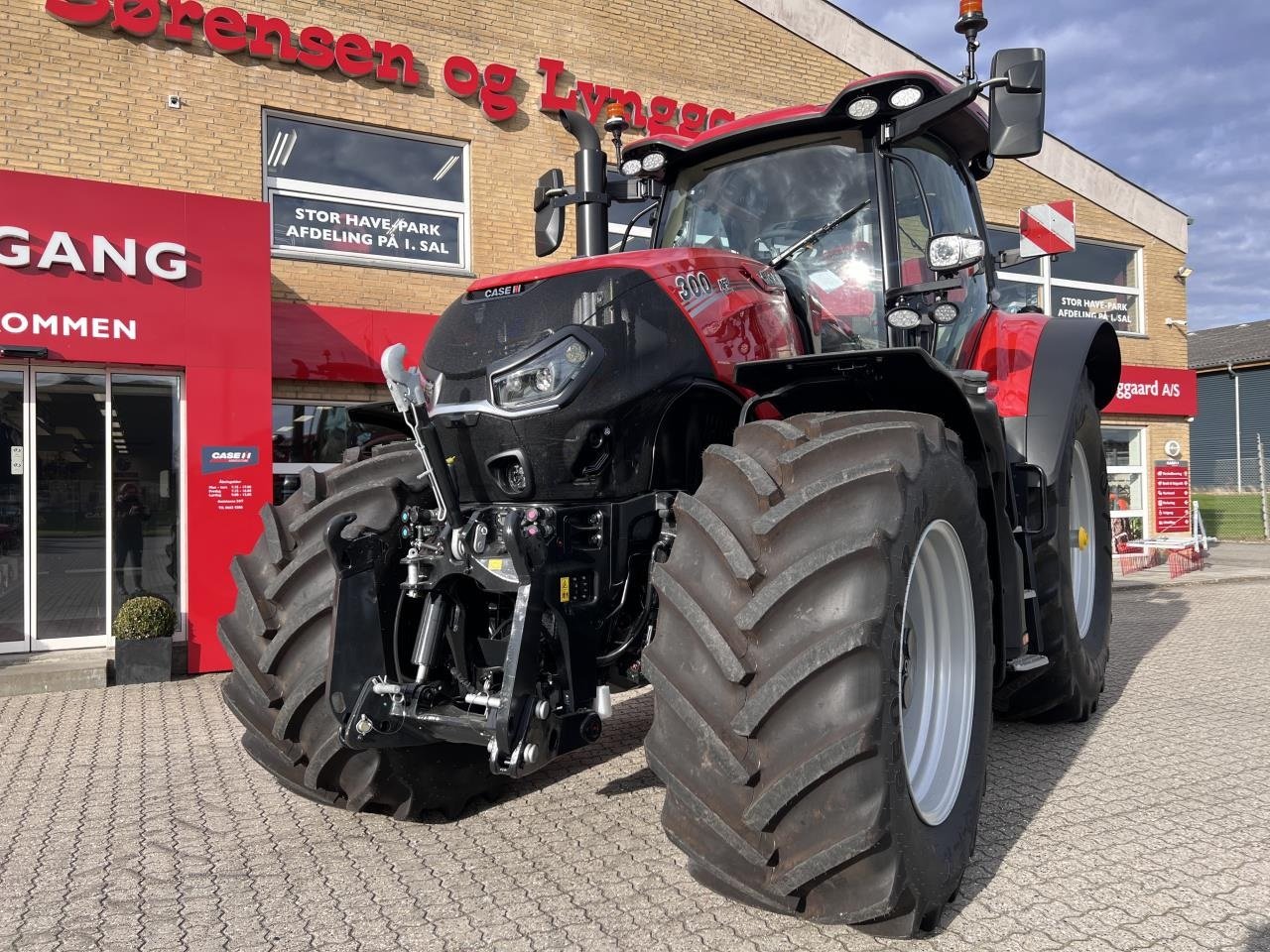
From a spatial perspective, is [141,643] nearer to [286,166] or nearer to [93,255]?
[93,255]

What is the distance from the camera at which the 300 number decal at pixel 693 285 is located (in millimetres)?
3438

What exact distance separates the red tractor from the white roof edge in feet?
27.3

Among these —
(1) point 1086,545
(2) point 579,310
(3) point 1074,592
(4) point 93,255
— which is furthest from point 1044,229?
(4) point 93,255

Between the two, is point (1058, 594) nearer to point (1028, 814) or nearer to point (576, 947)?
point (1028, 814)

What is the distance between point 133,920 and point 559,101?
961 cm

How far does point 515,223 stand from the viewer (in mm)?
10734

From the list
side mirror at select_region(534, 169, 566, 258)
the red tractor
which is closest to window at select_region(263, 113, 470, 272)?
side mirror at select_region(534, 169, 566, 258)

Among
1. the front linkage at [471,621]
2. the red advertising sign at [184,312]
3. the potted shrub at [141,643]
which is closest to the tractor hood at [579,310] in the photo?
the front linkage at [471,621]

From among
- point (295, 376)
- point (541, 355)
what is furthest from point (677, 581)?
point (295, 376)

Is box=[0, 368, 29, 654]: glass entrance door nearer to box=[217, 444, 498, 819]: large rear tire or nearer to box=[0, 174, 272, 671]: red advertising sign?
box=[0, 174, 272, 671]: red advertising sign

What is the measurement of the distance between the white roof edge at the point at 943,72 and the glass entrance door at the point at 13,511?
9107 millimetres

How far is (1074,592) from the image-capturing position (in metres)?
5.28

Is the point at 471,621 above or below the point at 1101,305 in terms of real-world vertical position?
below

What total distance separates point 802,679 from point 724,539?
0.42 meters
